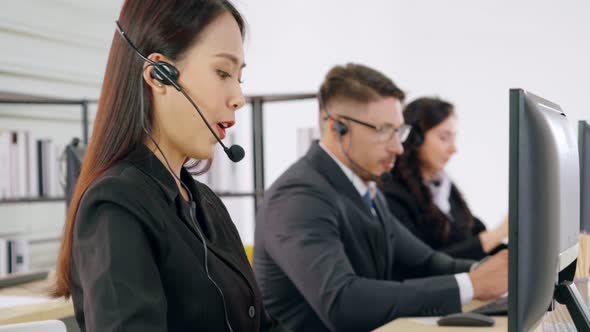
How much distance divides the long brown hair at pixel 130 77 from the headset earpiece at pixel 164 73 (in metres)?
0.03

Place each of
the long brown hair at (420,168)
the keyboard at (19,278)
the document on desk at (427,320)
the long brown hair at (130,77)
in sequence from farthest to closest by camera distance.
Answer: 1. the long brown hair at (420,168)
2. the keyboard at (19,278)
3. the document on desk at (427,320)
4. the long brown hair at (130,77)

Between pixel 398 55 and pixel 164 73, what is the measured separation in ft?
10.7

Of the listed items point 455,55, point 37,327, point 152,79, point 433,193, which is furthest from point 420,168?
point 37,327

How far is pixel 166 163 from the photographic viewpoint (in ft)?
3.44

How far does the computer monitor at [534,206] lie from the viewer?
31.1 inches

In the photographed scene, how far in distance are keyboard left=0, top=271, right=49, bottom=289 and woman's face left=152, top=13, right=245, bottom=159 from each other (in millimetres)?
1402

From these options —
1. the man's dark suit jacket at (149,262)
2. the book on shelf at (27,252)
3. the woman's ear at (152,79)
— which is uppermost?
the woman's ear at (152,79)

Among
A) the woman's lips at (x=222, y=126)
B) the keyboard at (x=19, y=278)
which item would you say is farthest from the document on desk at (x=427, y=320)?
the keyboard at (x=19, y=278)

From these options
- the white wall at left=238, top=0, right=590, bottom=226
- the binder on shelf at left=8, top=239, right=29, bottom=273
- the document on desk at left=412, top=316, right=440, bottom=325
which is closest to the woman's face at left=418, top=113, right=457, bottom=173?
the white wall at left=238, top=0, right=590, bottom=226

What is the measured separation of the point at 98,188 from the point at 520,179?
536 mm

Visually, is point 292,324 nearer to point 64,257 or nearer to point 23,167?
point 64,257

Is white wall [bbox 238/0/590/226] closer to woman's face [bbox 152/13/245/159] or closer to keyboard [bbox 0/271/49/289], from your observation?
keyboard [bbox 0/271/49/289]

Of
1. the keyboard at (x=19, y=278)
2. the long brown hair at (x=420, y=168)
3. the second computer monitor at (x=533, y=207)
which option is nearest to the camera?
the second computer monitor at (x=533, y=207)

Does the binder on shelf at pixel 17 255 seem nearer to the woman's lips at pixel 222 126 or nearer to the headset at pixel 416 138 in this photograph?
the headset at pixel 416 138
